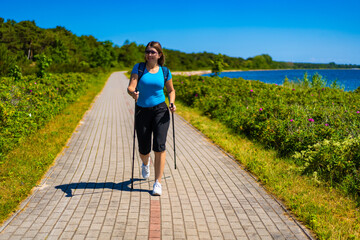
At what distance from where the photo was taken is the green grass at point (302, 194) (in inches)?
141

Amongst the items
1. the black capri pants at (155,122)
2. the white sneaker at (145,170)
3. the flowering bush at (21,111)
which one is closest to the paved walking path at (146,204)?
the white sneaker at (145,170)

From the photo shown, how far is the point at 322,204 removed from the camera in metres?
4.10

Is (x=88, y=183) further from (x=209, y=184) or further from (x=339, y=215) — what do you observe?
(x=339, y=215)

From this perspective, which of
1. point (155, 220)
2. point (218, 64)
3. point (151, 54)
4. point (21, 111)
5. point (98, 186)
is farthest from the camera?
point (218, 64)

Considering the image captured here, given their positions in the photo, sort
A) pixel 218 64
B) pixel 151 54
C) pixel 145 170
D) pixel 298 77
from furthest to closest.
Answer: pixel 298 77 < pixel 218 64 < pixel 145 170 < pixel 151 54

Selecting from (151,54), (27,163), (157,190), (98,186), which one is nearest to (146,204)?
(157,190)

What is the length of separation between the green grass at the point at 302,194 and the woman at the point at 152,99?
1929 millimetres

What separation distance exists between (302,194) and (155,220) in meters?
2.25

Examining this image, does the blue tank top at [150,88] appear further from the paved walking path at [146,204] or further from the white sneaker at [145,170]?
the paved walking path at [146,204]

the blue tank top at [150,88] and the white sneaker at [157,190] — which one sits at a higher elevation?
the blue tank top at [150,88]

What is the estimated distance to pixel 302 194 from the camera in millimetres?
4438

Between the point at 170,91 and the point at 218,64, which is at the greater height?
the point at 170,91

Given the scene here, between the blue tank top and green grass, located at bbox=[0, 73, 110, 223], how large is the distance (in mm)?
2196

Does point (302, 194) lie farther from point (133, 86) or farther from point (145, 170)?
point (133, 86)
